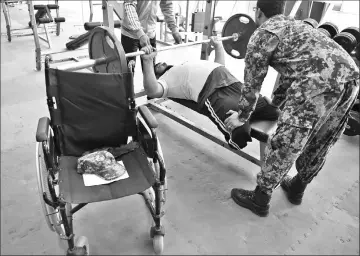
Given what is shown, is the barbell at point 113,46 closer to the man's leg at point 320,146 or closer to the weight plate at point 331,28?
the weight plate at point 331,28

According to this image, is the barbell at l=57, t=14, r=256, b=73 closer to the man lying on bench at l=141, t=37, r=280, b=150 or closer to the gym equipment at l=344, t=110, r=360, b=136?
the man lying on bench at l=141, t=37, r=280, b=150

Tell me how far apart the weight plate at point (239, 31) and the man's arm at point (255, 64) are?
135 centimetres

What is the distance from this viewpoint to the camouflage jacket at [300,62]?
134cm

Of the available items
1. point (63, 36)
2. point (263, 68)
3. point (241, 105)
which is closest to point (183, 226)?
point (241, 105)

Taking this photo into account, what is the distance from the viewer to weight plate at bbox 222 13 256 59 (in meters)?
2.74

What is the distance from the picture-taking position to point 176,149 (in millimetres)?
2496

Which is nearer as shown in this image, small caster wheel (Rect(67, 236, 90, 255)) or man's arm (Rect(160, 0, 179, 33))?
small caster wheel (Rect(67, 236, 90, 255))

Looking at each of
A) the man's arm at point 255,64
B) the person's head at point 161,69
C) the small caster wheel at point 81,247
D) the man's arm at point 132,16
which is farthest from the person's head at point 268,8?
the small caster wheel at point 81,247

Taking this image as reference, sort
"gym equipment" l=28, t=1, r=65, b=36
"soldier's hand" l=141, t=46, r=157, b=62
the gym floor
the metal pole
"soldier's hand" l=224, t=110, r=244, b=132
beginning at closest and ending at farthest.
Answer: the gym floor → "soldier's hand" l=224, t=110, r=244, b=132 → "soldier's hand" l=141, t=46, r=157, b=62 → the metal pole → "gym equipment" l=28, t=1, r=65, b=36

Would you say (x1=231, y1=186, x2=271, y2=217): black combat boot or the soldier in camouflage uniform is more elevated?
the soldier in camouflage uniform

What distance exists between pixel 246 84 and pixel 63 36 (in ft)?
17.1

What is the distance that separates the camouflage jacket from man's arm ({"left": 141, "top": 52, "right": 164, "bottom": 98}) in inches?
33.6

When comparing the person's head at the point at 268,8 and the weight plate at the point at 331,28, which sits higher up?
the person's head at the point at 268,8

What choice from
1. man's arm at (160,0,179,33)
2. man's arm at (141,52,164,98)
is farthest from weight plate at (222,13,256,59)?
man's arm at (141,52,164,98)
